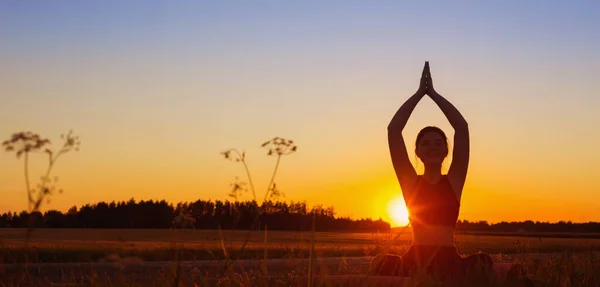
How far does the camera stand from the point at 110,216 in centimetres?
6962

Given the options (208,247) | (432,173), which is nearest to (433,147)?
(432,173)

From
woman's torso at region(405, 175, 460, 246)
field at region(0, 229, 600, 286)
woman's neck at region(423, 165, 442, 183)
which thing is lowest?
field at region(0, 229, 600, 286)

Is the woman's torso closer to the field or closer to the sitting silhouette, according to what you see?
the sitting silhouette

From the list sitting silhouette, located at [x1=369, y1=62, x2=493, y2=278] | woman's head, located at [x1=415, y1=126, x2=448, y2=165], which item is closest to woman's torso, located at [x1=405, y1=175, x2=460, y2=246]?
sitting silhouette, located at [x1=369, y1=62, x2=493, y2=278]

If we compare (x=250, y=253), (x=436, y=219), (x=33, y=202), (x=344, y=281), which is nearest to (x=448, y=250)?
(x=436, y=219)

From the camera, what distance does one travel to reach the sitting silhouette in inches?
264

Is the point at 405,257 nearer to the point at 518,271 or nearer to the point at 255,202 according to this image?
the point at 518,271

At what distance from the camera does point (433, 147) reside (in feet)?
23.2

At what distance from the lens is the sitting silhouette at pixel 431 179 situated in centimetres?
671

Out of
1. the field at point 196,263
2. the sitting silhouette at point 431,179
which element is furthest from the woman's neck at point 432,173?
the field at point 196,263

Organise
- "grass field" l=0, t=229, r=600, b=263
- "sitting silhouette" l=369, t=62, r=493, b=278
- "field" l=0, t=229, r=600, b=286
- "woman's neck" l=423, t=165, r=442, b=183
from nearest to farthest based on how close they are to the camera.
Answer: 1. "field" l=0, t=229, r=600, b=286
2. "grass field" l=0, t=229, r=600, b=263
3. "sitting silhouette" l=369, t=62, r=493, b=278
4. "woman's neck" l=423, t=165, r=442, b=183

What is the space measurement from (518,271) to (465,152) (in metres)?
2.32

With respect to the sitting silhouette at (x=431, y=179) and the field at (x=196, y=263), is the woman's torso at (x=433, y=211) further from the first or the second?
the field at (x=196, y=263)

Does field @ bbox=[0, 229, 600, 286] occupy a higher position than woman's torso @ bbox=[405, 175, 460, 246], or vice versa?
woman's torso @ bbox=[405, 175, 460, 246]
